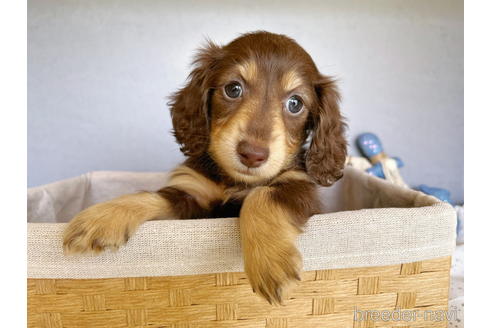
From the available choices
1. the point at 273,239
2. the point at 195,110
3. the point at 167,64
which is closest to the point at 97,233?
the point at 273,239

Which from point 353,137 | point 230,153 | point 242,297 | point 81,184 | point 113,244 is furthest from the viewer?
point 353,137

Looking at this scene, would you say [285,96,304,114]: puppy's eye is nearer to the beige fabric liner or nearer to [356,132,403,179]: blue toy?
the beige fabric liner

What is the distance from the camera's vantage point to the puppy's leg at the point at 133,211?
1023 millimetres

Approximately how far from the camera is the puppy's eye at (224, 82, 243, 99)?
144cm

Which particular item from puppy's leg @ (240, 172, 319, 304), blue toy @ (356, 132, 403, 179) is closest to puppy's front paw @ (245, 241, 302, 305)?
puppy's leg @ (240, 172, 319, 304)

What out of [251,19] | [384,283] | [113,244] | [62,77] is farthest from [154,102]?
[384,283]

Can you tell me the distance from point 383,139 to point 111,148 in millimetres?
2518

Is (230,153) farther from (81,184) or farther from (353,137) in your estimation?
(353,137)

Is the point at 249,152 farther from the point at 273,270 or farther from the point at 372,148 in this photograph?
the point at 372,148

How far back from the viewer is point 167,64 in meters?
3.11

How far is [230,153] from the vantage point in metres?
1.25

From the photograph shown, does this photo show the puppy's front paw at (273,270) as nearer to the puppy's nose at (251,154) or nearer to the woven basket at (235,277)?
the woven basket at (235,277)

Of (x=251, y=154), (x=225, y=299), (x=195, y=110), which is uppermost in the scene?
(x=195, y=110)

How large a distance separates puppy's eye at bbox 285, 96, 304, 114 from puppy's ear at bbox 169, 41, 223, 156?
13.6 inches
